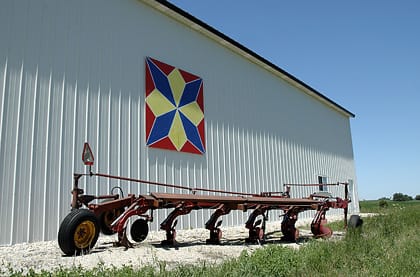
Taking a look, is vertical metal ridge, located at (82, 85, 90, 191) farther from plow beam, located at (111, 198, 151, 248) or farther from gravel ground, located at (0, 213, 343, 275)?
plow beam, located at (111, 198, 151, 248)

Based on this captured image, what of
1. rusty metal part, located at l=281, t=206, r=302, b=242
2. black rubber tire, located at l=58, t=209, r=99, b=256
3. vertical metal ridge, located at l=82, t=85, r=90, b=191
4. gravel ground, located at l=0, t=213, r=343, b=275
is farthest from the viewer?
rusty metal part, located at l=281, t=206, r=302, b=242

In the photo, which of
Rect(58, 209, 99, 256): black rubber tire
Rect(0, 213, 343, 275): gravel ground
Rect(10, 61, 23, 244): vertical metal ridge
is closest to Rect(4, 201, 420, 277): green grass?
Rect(0, 213, 343, 275): gravel ground

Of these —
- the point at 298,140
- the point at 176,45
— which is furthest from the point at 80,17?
the point at 298,140

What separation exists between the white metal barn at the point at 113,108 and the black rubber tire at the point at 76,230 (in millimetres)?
1799

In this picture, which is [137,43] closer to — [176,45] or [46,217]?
[176,45]

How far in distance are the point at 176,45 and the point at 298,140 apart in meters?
8.13

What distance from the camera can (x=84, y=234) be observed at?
5512 millimetres

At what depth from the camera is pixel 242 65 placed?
13.7 metres

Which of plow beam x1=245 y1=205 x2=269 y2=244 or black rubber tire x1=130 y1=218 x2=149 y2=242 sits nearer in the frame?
black rubber tire x1=130 y1=218 x2=149 y2=242

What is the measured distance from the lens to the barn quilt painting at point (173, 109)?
9.56 metres

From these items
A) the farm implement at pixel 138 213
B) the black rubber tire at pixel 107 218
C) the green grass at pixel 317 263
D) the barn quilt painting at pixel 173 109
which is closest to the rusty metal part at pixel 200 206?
the farm implement at pixel 138 213

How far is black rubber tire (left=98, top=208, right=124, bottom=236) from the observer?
21.0 ft

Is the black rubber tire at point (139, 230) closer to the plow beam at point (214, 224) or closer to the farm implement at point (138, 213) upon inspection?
the farm implement at point (138, 213)

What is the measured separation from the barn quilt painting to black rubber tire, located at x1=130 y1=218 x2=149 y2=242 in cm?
272
